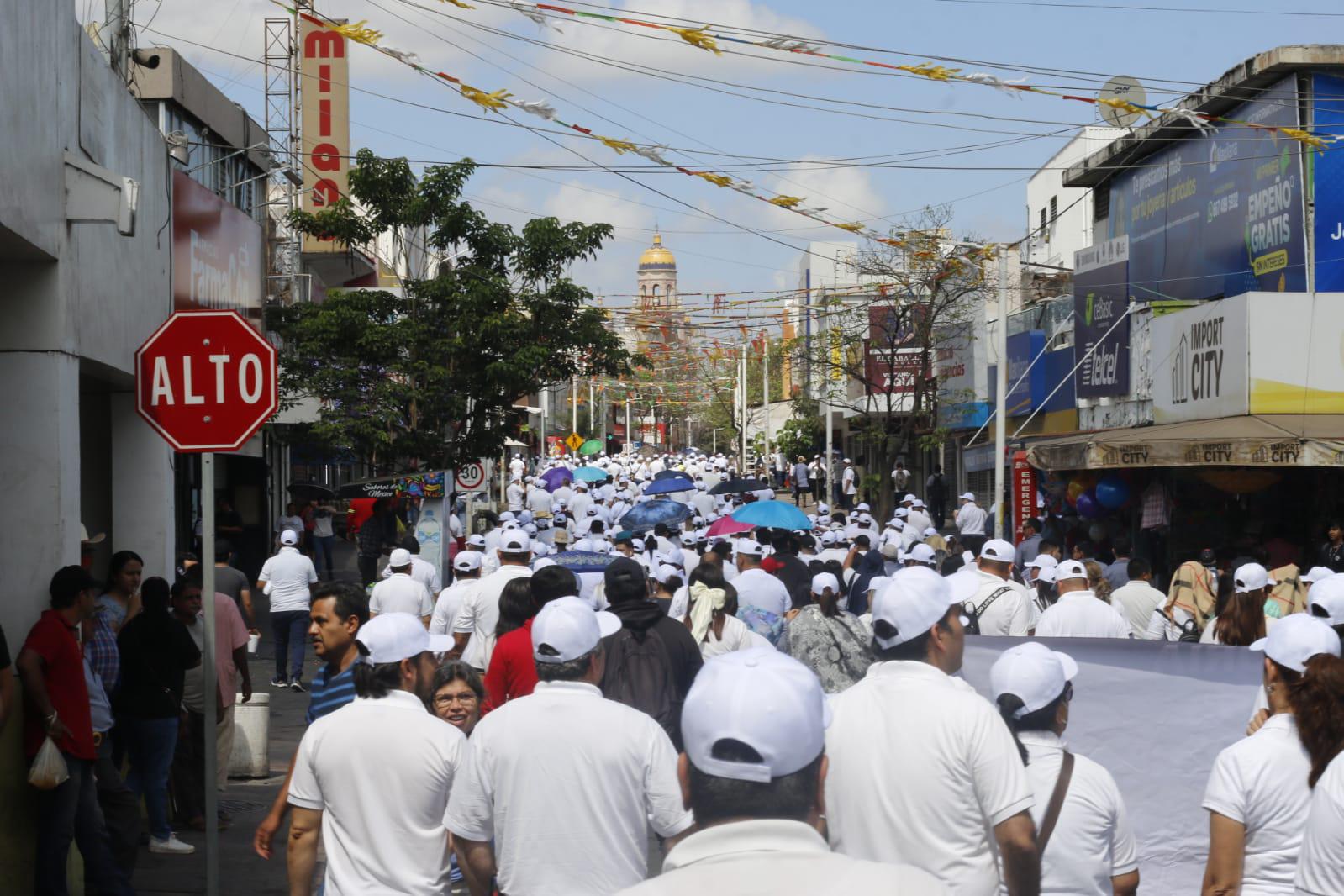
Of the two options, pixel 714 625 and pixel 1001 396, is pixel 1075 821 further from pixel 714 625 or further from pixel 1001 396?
pixel 1001 396

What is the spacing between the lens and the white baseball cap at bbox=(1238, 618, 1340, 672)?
4.81m

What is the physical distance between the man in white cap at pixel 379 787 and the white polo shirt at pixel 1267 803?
2306 millimetres

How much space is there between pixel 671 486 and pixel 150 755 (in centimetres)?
1951

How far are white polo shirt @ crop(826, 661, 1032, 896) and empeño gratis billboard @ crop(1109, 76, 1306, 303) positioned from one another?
16095 mm

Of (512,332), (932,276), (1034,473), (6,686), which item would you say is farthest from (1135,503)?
(6,686)

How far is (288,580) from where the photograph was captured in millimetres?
15570

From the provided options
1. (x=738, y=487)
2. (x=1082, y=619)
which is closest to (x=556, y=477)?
(x=738, y=487)

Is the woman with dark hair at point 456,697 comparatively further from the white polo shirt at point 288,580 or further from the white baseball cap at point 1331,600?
the white polo shirt at point 288,580

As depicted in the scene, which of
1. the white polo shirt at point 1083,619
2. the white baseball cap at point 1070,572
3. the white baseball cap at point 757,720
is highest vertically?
the white baseball cap at point 757,720

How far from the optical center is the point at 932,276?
35.2 m

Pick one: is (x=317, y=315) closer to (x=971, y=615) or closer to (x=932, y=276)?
(x=932, y=276)

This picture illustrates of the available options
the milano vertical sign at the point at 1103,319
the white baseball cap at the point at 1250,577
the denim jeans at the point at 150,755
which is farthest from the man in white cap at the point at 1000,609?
the milano vertical sign at the point at 1103,319

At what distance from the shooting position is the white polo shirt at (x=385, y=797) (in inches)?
192

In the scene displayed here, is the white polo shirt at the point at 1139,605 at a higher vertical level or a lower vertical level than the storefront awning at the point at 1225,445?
lower
